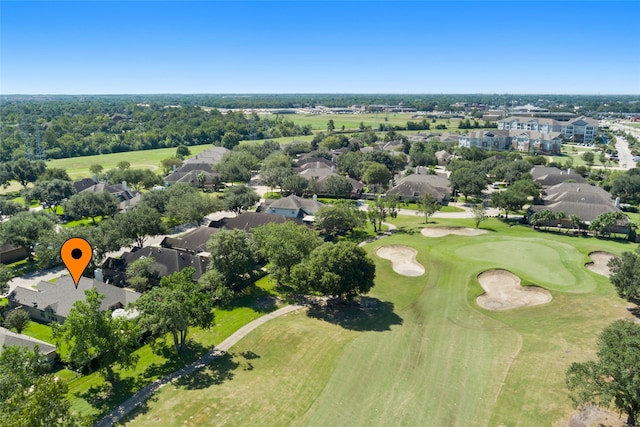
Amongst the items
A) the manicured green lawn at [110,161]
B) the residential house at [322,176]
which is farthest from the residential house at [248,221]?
the manicured green lawn at [110,161]

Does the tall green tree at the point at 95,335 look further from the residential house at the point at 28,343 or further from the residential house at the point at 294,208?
the residential house at the point at 294,208

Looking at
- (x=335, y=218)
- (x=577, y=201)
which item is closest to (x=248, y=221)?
(x=335, y=218)

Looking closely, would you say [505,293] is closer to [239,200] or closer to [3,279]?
[239,200]

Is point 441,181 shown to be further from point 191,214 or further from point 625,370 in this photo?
point 625,370

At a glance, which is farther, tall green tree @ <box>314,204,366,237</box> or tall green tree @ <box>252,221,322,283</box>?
tall green tree @ <box>314,204,366,237</box>

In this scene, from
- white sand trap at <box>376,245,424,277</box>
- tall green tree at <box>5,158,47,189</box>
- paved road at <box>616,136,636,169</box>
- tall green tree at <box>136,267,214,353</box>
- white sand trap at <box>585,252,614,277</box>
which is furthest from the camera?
paved road at <box>616,136,636,169</box>

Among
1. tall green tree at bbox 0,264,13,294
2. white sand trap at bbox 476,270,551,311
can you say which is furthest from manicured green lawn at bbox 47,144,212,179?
white sand trap at bbox 476,270,551,311

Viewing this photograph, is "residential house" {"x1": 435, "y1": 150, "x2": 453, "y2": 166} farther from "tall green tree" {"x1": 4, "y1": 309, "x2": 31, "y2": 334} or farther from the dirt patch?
"tall green tree" {"x1": 4, "y1": 309, "x2": 31, "y2": 334}
